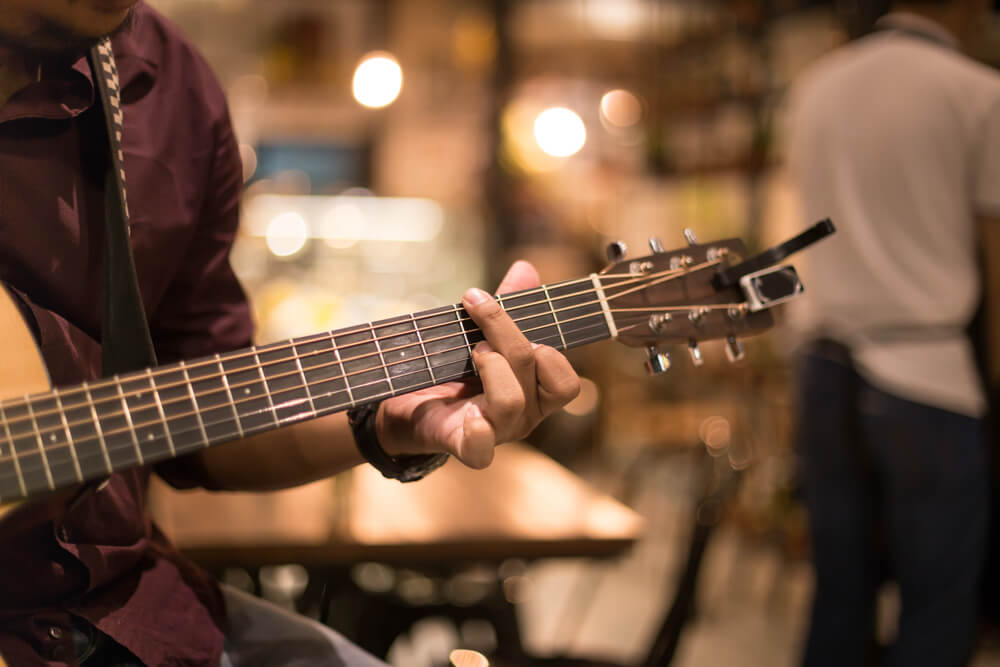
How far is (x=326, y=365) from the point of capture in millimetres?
950

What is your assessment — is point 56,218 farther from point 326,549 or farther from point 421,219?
point 421,219

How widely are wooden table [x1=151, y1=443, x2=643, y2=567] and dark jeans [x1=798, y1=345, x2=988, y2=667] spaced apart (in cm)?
68

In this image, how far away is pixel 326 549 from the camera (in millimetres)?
1711

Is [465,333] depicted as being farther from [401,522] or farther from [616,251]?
[401,522]

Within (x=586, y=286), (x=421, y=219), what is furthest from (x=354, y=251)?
(x=586, y=286)

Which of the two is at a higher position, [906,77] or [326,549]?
[906,77]

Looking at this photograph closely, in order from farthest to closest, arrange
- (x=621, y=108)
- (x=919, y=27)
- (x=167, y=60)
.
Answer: (x=621, y=108)
(x=919, y=27)
(x=167, y=60)

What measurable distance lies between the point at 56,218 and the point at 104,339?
147 millimetres

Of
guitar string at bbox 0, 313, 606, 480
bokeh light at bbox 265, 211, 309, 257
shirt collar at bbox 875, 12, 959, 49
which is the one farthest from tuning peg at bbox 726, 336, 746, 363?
bokeh light at bbox 265, 211, 309, 257

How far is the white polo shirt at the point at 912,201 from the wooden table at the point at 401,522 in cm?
79

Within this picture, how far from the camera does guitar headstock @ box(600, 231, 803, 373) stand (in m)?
1.11

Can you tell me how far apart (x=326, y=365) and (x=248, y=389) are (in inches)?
3.5

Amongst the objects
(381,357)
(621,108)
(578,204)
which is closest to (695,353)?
(381,357)

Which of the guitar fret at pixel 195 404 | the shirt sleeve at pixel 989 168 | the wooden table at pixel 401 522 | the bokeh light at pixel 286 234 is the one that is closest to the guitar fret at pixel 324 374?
the guitar fret at pixel 195 404
